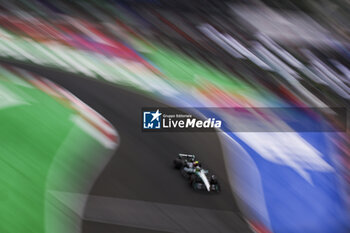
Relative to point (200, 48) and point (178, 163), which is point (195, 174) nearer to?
point (178, 163)

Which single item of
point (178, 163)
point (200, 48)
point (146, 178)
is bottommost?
point (146, 178)

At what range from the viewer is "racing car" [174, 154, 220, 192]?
211 centimetres

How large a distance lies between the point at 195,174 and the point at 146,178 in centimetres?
30

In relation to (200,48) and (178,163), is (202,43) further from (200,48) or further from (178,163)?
(178,163)

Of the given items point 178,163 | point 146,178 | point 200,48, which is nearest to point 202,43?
point 200,48

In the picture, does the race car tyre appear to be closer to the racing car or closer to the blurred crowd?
the racing car

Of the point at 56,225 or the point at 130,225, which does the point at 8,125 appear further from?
the point at 130,225

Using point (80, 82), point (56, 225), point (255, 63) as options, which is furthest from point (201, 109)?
point (56, 225)

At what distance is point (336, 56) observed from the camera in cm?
221

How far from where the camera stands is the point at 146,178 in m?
2.10

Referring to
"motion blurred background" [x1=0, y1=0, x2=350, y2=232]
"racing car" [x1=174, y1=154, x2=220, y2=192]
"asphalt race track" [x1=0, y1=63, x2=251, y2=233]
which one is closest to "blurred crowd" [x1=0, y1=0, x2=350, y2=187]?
"motion blurred background" [x1=0, y1=0, x2=350, y2=232]

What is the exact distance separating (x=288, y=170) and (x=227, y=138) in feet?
1.48

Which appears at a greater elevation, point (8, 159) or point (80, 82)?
point (80, 82)

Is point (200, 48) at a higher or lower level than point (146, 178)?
higher
